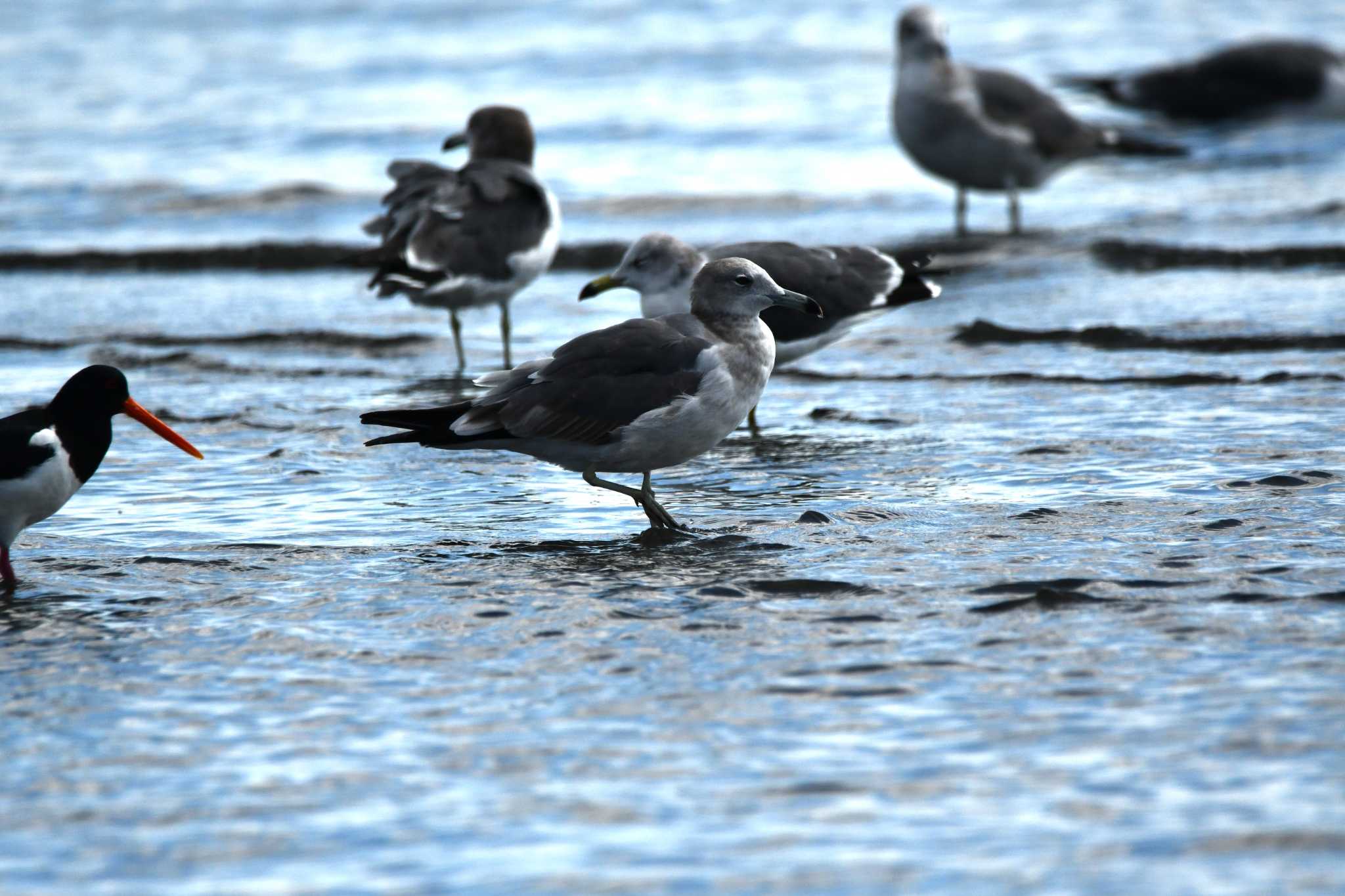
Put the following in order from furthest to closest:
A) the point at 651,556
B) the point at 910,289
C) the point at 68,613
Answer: the point at 910,289, the point at 651,556, the point at 68,613

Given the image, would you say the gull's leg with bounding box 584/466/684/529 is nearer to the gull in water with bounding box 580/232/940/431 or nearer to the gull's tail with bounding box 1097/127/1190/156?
the gull in water with bounding box 580/232/940/431

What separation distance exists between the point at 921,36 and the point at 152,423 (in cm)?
886

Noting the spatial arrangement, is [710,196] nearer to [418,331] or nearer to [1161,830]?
[418,331]

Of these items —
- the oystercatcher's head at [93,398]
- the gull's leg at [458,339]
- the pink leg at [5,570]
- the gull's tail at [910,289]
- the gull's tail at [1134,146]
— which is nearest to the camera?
the pink leg at [5,570]

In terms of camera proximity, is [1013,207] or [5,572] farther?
[1013,207]

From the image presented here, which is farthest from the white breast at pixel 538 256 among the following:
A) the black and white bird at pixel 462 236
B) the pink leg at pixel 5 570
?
the pink leg at pixel 5 570

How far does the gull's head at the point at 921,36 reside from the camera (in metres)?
13.8

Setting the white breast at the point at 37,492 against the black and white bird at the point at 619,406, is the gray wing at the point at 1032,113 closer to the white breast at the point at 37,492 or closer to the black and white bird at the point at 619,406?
the black and white bird at the point at 619,406

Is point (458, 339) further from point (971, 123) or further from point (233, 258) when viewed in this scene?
point (971, 123)

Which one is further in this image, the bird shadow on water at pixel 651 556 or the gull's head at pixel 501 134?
the gull's head at pixel 501 134

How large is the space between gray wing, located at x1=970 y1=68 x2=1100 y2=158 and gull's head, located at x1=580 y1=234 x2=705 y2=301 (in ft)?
20.4

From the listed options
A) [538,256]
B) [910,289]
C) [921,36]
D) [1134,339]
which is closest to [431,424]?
[910,289]

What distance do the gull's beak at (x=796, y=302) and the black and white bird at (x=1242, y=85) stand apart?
12.2m

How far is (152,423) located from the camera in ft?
21.0
